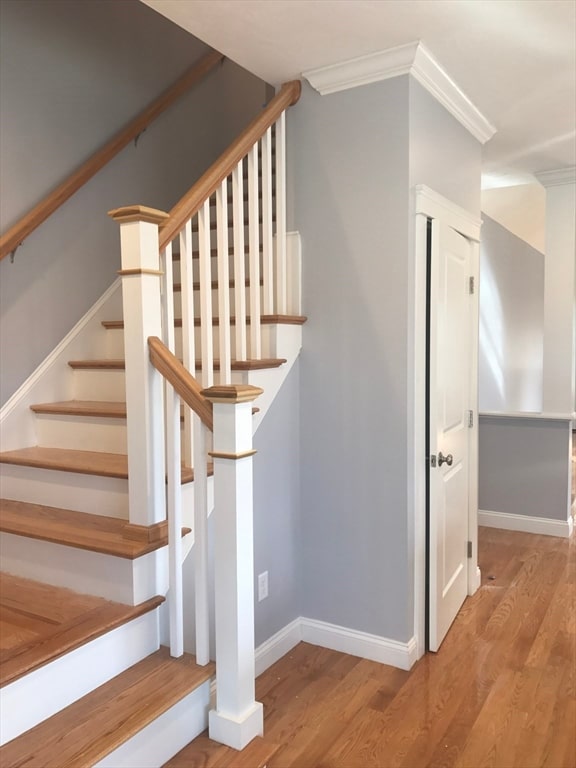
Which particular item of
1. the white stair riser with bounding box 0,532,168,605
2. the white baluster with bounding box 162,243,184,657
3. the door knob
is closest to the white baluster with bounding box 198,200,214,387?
the white baluster with bounding box 162,243,184,657

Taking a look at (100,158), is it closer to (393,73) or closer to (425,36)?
(393,73)

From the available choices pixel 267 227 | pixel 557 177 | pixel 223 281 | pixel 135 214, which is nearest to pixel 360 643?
pixel 223 281

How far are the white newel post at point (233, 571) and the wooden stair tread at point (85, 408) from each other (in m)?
0.82

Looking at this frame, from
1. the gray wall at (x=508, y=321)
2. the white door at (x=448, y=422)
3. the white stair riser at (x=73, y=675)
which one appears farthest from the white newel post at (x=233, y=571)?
the gray wall at (x=508, y=321)

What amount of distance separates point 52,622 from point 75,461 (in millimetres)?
634

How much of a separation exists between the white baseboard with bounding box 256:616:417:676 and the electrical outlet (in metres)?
0.21

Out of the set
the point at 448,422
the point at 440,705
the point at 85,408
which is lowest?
the point at 440,705

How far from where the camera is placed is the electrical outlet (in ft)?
8.23

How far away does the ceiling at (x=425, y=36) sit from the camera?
2.05m

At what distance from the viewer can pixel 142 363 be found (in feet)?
6.17

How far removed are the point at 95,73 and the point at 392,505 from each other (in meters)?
2.50

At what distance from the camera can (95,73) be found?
2.98 m

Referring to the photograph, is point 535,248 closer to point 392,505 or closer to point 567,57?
point 567,57

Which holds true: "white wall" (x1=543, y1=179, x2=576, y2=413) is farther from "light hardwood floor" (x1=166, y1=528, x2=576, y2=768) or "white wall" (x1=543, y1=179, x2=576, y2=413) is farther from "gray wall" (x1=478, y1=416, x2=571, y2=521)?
"light hardwood floor" (x1=166, y1=528, x2=576, y2=768)
